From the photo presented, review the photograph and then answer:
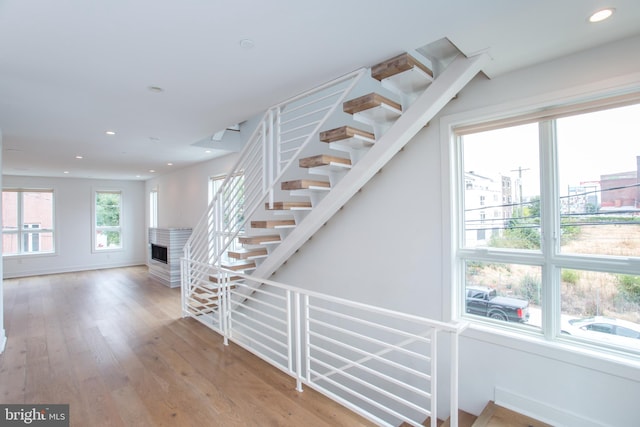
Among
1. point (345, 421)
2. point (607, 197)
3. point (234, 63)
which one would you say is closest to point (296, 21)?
point (234, 63)

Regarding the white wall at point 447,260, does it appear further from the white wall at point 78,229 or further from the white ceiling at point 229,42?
the white wall at point 78,229

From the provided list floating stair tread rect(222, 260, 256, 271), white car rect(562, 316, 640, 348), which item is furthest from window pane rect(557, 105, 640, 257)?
floating stair tread rect(222, 260, 256, 271)

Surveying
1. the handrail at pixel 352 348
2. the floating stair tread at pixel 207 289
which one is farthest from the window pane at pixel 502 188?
the floating stair tread at pixel 207 289

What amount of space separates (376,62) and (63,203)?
9.25 metres

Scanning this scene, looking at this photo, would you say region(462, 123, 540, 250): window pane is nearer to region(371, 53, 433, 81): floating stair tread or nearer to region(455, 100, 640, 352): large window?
region(455, 100, 640, 352): large window

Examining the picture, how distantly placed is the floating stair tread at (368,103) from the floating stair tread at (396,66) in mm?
155

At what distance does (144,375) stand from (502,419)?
288 cm

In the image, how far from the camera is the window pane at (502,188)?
2.38 meters

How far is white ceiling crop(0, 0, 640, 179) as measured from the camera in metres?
1.62

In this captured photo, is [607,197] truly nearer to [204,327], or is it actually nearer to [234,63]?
[234,63]

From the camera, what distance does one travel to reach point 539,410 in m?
2.17

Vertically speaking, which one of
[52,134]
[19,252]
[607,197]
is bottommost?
[19,252]

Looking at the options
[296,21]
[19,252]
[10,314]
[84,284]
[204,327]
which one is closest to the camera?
[296,21]

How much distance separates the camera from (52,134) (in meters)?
3.96
